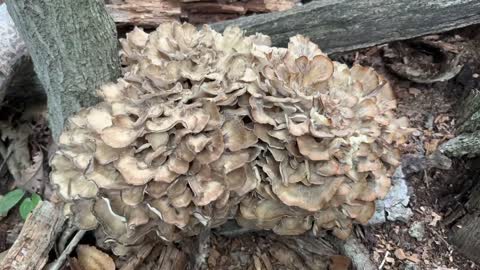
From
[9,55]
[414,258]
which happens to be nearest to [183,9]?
[9,55]

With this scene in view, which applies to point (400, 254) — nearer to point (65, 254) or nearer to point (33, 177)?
point (65, 254)

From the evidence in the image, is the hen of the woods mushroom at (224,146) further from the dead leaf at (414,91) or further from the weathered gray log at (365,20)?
the dead leaf at (414,91)

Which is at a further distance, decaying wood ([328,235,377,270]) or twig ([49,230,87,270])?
twig ([49,230,87,270])

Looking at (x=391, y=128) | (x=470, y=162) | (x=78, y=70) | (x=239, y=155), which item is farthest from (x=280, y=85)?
(x=470, y=162)

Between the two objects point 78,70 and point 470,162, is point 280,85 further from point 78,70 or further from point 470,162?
point 470,162

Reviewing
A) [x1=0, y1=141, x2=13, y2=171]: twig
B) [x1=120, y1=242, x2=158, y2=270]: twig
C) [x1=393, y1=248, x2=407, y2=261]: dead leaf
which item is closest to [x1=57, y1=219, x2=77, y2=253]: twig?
[x1=120, y1=242, x2=158, y2=270]: twig

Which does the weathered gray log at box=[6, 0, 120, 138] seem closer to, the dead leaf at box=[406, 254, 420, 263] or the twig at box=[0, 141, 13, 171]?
the twig at box=[0, 141, 13, 171]
